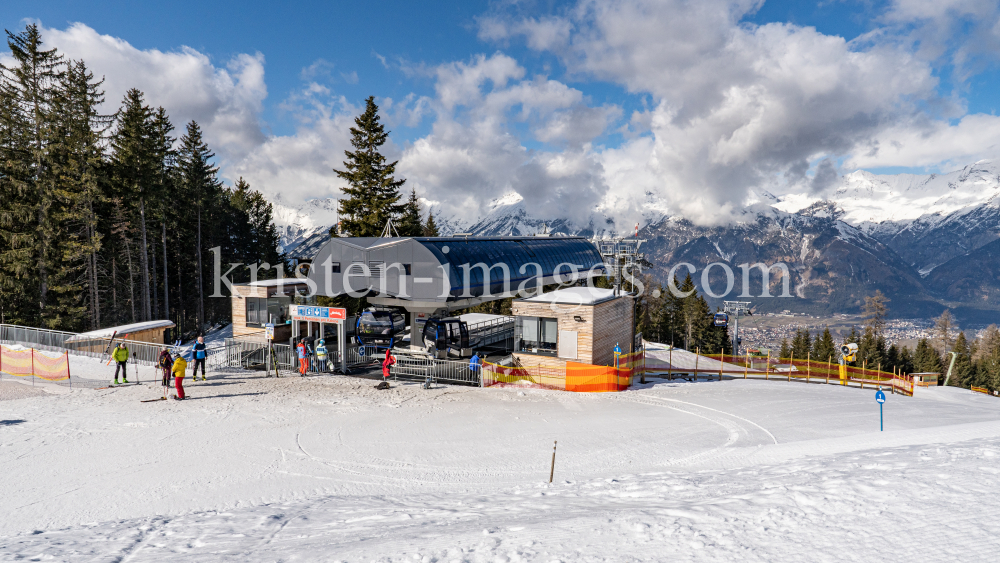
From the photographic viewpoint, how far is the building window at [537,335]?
22.5 meters

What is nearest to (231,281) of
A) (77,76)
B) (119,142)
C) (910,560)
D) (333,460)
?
(119,142)

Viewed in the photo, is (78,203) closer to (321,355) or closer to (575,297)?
(321,355)

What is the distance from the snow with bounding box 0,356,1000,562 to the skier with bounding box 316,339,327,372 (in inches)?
142

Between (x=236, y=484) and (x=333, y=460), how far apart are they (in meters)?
2.19

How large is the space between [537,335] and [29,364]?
75.6 ft

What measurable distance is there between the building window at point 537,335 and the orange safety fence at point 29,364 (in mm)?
19890

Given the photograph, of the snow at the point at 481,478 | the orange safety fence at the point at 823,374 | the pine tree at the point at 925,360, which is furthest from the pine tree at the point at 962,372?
the snow at the point at 481,478

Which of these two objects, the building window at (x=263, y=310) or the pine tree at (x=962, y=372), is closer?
the building window at (x=263, y=310)

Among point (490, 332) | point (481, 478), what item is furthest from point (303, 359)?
point (481, 478)

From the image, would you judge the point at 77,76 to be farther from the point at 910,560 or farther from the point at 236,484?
the point at 910,560

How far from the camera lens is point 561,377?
70.4 ft

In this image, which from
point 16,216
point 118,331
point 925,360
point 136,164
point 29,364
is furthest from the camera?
point 925,360

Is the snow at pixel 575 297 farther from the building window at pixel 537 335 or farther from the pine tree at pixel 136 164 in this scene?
the pine tree at pixel 136 164

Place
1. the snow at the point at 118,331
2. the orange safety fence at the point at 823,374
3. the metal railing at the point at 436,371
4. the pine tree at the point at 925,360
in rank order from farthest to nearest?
the pine tree at the point at 925,360
the orange safety fence at the point at 823,374
the snow at the point at 118,331
the metal railing at the point at 436,371
